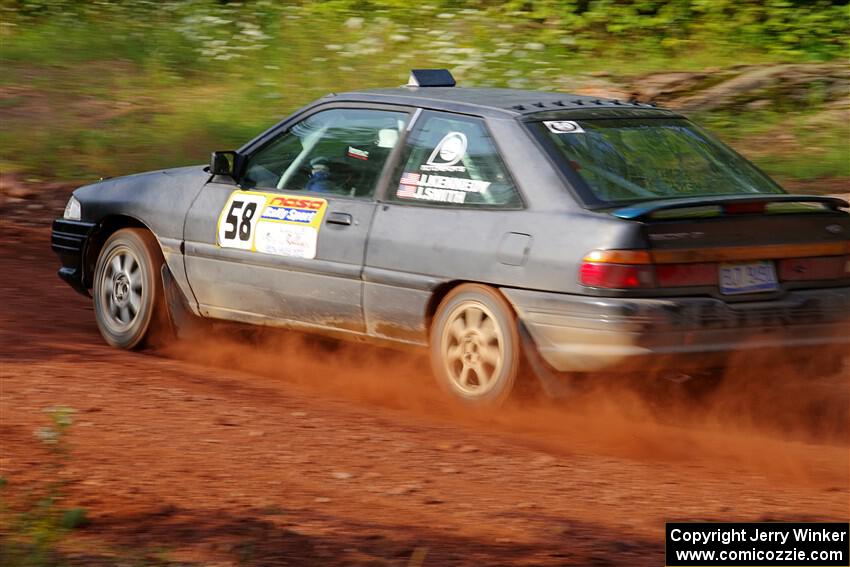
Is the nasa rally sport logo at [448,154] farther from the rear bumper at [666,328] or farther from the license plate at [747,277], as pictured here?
the license plate at [747,277]

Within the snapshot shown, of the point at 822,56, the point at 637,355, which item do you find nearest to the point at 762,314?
the point at 637,355

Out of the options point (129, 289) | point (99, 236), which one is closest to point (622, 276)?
point (129, 289)

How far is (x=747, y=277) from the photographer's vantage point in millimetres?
6004

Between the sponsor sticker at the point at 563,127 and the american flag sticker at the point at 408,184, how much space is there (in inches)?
26.8

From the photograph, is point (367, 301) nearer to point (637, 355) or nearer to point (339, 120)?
point (339, 120)

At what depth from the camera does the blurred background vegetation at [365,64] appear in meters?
12.8

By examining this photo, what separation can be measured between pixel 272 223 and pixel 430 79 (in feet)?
3.89

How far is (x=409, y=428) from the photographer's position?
6074 mm

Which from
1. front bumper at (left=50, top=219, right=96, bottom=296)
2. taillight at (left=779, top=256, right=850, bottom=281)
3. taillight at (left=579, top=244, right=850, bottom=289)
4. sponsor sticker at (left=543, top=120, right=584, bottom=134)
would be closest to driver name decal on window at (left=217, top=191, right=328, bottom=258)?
front bumper at (left=50, top=219, right=96, bottom=296)

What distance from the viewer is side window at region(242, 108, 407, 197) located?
22.6ft

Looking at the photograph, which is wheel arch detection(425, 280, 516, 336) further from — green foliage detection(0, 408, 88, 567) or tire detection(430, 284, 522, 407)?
green foliage detection(0, 408, 88, 567)

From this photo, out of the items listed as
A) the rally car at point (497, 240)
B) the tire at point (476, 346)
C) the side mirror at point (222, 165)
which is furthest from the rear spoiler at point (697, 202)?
the side mirror at point (222, 165)

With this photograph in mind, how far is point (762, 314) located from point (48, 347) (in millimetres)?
3741

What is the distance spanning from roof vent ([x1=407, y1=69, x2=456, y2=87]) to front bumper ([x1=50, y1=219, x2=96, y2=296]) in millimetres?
2098
